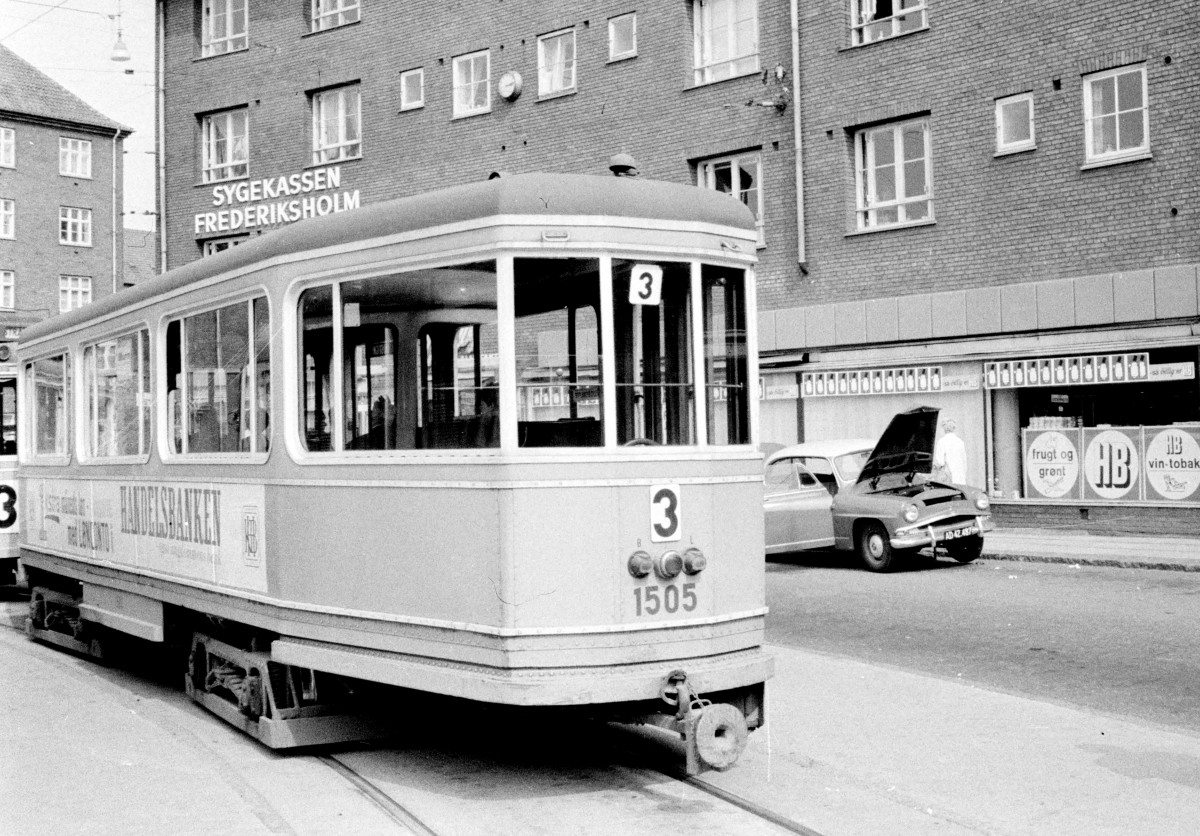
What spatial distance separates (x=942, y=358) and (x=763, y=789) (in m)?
16.0

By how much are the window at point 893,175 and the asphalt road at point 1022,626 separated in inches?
→ 276

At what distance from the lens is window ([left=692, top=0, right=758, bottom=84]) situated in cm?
2455

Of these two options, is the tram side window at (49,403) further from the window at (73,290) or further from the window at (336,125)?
the window at (73,290)

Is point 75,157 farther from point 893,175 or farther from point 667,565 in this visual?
point 667,565

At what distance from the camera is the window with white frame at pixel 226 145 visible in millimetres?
33750

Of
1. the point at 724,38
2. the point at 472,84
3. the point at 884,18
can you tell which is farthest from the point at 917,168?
the point at 472,84

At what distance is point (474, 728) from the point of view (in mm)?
8258

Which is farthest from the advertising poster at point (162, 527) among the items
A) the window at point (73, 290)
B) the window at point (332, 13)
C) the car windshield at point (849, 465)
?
the window at point (73, 290)

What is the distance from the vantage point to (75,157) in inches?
2224

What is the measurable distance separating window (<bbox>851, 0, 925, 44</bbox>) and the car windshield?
7758 millimetres

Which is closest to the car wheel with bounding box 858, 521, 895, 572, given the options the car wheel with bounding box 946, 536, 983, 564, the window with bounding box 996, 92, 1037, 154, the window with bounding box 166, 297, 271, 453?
the car wheel with bounding box 946, 536, 983, 564

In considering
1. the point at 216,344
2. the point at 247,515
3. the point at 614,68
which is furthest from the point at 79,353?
the point at 614,68

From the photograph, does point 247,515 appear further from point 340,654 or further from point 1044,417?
point 1044,417

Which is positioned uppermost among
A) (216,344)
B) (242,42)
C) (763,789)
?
(242,42)
